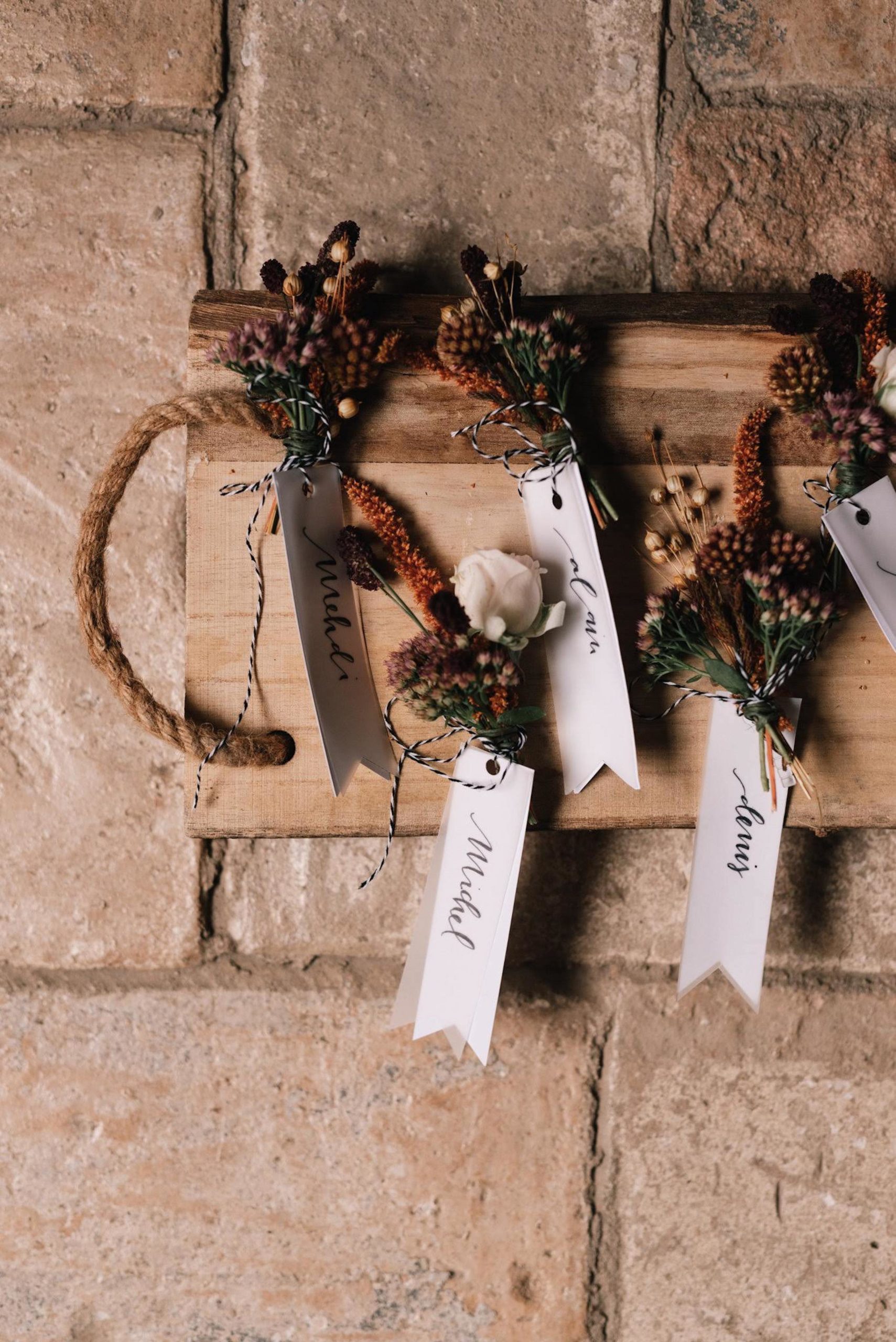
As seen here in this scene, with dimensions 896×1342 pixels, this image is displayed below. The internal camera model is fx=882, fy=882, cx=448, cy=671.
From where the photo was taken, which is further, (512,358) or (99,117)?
(99,117)

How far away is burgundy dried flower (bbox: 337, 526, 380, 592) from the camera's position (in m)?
0.81

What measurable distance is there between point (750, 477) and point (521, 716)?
320 mm

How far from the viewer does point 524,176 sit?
3.21 ft

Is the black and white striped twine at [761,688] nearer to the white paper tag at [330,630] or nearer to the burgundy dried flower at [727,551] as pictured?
the burgundy dried flower at [727,551]

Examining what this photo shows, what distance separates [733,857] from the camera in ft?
2.78

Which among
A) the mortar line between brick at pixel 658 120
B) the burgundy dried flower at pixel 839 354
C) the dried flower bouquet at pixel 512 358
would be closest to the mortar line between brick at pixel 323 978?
the dried flower bouquet at pixel 512 358

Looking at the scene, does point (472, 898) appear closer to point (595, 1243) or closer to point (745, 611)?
point (745, 611)

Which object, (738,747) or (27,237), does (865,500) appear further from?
(27,237)

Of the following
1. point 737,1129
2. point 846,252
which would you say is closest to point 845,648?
point 846,252

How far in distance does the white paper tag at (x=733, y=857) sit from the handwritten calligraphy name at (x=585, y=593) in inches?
5.4

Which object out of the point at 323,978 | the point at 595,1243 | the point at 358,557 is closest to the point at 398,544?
the point at 358,557

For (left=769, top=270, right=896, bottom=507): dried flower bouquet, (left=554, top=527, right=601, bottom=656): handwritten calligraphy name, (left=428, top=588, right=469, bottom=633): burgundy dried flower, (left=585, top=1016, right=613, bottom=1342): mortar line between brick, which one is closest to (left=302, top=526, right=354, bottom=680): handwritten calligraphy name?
(left=428, top=588, right=469, bottom=633): burgundy dried flower

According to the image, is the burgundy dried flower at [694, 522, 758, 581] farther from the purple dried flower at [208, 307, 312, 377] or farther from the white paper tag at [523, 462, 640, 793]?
the purple dried flower at [208, 307, 312, 377]

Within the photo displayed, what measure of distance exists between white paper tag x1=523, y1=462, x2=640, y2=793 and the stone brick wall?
23 cm
